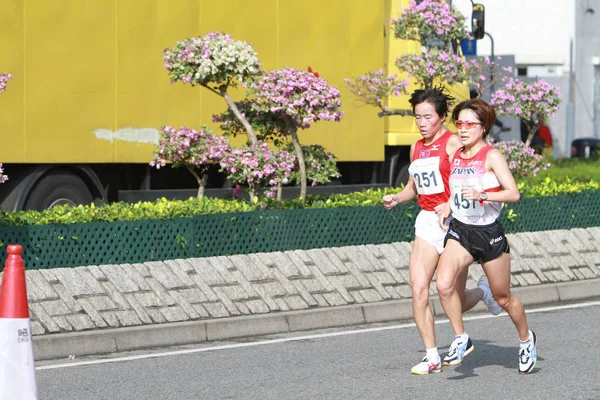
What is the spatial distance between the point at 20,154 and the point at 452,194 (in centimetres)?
660

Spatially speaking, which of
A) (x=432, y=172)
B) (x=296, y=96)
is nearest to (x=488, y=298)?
(x=432, y=172)

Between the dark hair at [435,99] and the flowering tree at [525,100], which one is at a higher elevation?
the flowering tree at [525,100]

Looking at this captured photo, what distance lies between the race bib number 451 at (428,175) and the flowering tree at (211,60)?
440 cm

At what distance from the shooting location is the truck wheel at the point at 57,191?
14547 millimetres

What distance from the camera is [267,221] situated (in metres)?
12.0

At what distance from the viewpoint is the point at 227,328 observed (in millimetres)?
11008

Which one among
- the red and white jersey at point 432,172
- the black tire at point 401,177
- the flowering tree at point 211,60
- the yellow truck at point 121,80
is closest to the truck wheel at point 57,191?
the yellow truck at point 121,80

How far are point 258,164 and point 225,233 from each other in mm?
1613

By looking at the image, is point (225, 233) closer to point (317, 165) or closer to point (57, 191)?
point (317, 165)

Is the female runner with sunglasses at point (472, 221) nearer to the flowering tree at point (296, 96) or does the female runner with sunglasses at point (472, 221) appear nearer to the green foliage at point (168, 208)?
the green foliage at point (168, 208)

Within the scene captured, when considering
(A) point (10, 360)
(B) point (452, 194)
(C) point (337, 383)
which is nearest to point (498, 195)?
(B) point (452, 194)

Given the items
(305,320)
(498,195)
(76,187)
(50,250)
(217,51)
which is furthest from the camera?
(76,187)

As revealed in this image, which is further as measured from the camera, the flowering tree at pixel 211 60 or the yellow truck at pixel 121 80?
the yellow truck at pixel 121 80

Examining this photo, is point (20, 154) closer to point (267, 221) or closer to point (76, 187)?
point (76, 187)
